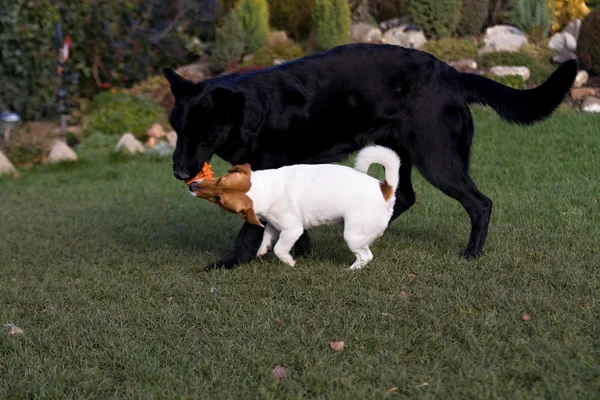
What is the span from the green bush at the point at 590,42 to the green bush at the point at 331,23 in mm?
3853

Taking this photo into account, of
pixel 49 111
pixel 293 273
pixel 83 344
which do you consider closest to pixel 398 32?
pixel 49 111

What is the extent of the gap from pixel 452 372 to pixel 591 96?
26.6 ft

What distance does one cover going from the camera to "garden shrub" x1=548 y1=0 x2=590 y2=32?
43.8 ft

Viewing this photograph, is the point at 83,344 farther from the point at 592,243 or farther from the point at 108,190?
the point at 108,190

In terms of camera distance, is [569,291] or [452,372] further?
[569,291]

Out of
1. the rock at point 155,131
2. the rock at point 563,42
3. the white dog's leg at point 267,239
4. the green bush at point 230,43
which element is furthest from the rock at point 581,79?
the white dog's leg at point 267,239

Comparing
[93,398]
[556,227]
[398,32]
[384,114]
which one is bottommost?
[398,32]

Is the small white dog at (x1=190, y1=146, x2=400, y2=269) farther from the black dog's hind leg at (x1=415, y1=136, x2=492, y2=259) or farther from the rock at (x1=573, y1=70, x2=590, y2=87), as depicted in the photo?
the rock at (x1=573, y1=70, x2=590, y2=87)

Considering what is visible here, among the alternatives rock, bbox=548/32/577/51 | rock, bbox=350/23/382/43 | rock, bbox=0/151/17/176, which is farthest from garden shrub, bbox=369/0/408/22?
rock, bbox=0/151/17/176

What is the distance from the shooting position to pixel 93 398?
2961 mm

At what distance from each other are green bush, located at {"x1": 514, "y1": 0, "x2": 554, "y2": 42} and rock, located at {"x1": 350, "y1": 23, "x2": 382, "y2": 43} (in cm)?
237

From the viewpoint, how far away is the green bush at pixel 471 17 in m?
14.0

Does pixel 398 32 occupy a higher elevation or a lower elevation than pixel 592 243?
lower

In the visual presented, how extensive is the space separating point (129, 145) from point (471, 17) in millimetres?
6819
